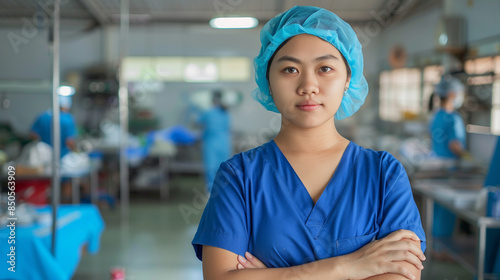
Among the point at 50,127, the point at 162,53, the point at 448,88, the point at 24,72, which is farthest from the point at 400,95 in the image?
the point at 24,72

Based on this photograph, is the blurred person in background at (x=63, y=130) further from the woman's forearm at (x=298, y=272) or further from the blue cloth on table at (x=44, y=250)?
the woman's forearm at (x=298, y=272)

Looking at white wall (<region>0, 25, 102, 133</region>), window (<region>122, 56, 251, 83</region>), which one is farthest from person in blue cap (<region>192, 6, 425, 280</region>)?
window (<region>122, 56, 251, 83</region>)

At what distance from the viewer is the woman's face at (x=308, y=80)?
0.85 meters

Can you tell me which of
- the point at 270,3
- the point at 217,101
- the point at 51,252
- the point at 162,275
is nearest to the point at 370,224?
the point at 270,3

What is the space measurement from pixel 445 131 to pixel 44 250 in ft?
9.26

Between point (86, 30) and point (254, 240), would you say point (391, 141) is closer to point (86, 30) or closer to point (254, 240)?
point (86, 30)

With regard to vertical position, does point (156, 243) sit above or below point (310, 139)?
below

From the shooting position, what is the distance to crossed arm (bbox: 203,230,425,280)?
84 cm

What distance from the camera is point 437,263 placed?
10.1 feet

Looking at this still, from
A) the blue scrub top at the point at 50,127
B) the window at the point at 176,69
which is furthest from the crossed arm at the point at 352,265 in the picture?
the window at the point at 176,69

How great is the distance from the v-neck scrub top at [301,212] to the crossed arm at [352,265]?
0.07ft

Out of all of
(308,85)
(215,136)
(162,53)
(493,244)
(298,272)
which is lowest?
(493,244)

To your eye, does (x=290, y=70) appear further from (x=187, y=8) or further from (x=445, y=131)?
(x=445, y=131)

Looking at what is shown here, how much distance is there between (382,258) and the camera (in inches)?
33.3
